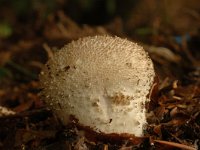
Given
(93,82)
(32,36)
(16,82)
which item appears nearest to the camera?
(93,82)

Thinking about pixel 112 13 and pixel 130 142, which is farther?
pixel 112 13

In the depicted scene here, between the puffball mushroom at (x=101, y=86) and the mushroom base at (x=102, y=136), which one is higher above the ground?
the puffball mushroom at (x=101, y=86)

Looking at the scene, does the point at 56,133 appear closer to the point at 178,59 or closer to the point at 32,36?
the point at 178,59

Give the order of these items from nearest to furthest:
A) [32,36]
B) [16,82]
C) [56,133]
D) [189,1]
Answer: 1. [56,133]
2. [16,82]
3. [32,36]
4. [189,1]

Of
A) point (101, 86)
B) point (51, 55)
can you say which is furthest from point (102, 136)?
point (51, 55)

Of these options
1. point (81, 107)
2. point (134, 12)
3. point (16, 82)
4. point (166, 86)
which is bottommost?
point (81, 107)

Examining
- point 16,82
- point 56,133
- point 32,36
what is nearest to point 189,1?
point 32,36

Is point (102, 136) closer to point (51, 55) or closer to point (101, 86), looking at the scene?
point (101, 86)

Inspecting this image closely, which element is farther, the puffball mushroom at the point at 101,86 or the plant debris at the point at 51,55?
the plant debris at the point at 51,55
